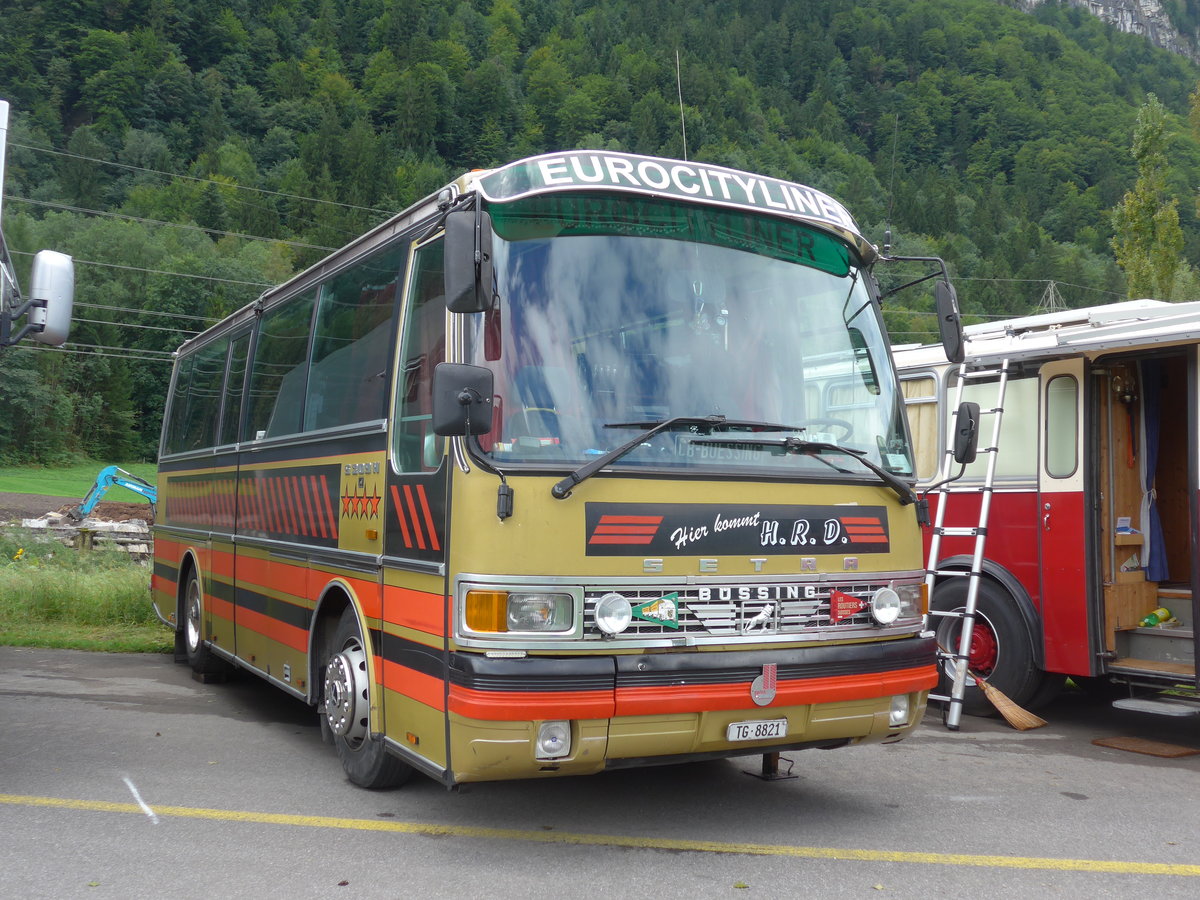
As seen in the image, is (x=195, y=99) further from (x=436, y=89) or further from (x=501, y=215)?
(x=501, y=215)

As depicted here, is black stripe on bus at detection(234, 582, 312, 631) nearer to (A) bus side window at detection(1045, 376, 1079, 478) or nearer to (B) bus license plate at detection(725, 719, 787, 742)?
(B) bus license plate at detection(725, 719, 787, 742)

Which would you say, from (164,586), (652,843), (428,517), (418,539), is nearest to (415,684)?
(418,539)

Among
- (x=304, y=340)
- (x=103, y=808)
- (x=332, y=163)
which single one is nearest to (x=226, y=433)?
(x=304, y=340)

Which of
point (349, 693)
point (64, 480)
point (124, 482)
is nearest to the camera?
point (349, 693)

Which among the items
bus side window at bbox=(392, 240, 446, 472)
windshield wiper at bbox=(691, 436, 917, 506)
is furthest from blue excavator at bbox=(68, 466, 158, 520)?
windshield wiper at bbox=(691, 436, 917, 506)

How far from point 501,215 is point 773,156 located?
82.5ft

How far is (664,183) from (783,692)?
2423mm

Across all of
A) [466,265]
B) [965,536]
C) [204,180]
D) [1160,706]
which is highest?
[204,180]

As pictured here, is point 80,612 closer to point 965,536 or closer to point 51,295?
point 51,295

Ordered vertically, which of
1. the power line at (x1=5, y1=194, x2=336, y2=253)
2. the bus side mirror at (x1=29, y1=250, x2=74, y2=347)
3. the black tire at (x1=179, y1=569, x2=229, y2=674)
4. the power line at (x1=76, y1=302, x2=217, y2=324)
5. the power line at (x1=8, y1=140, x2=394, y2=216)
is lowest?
the black tire at (x1=179, y1=569, x2=229, y2=674)

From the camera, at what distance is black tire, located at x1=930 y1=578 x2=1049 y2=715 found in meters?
8.69

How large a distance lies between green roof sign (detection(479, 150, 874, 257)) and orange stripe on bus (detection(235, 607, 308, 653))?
314 centimetres

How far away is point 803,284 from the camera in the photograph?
5863 mm

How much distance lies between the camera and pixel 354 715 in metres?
6.05
